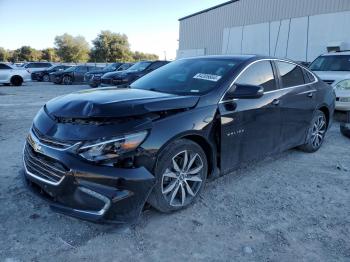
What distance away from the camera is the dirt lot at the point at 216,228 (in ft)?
9.36

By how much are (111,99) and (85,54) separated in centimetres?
7935

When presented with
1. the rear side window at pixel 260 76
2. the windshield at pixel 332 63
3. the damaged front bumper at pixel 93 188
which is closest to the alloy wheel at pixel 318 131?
the rear side window at pixel 260 76

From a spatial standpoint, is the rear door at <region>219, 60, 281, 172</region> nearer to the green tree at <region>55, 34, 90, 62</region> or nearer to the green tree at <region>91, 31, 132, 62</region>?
the green tree at <region>91, 31, 132, 62</region>

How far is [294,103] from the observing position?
4.92 metres

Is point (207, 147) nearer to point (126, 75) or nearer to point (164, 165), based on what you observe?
point (164, 165)

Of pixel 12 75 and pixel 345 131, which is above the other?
pixel 12 75

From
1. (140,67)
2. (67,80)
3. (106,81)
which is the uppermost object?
(140,67)

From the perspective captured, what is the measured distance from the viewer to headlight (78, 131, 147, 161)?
113 inches

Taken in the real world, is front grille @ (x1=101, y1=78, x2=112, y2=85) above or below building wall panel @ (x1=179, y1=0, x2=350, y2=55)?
below

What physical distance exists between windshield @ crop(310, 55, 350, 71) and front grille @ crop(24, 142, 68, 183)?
359 inches

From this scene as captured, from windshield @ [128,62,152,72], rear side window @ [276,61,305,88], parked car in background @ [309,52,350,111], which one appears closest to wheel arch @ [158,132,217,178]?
rear side window @ [276,61,305,88]

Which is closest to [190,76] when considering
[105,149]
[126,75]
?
[105,149]

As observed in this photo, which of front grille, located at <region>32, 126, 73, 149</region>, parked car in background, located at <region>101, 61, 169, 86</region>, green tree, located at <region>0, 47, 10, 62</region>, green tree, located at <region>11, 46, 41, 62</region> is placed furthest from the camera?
green tree, located at <region>11, 46, 41, 62</region>

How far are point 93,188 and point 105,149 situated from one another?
0.33 metres
